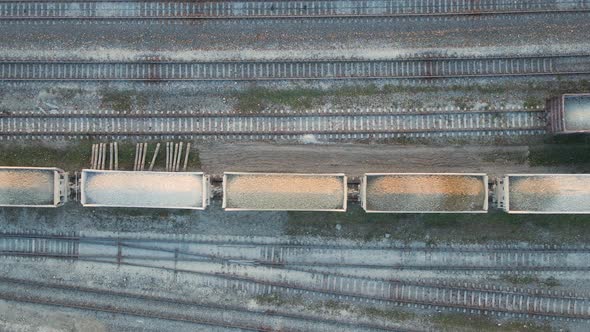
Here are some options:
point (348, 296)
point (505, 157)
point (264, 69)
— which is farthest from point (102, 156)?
point (505, 157)

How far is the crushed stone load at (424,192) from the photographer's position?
2850cm

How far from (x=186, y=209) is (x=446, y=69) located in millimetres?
14614

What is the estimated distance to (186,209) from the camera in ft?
103

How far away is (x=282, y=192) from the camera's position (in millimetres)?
28969

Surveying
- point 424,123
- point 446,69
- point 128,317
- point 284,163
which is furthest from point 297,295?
point 446,69

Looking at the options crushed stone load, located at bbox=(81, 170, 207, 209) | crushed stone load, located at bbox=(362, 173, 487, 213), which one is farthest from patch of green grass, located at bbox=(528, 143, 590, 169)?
crushed stone load, located at bbox=(81, 170, 207, 209)

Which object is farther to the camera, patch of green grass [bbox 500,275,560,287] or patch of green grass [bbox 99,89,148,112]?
patch of green grass [bbox 99,89,148,112]

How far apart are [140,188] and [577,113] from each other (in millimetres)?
20415

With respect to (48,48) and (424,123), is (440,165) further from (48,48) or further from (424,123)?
(48,48)

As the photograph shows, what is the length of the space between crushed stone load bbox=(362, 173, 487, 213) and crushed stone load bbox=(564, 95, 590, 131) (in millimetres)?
4990

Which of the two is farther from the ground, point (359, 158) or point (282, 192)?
point (359, 158)

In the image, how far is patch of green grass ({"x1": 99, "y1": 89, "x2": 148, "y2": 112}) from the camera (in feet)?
103

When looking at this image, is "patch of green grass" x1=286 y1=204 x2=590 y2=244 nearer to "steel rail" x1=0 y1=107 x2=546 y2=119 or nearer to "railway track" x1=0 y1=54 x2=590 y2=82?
"steel rail" x1=0 y1=107 x2=546 y2=119

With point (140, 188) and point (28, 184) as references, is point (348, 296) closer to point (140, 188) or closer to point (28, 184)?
point (140, 188)
